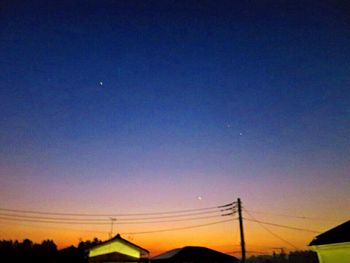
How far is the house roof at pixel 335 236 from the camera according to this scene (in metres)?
16.5

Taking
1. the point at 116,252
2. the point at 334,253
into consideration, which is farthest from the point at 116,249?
the point at 334,253

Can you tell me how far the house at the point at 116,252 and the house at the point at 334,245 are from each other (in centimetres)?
1613

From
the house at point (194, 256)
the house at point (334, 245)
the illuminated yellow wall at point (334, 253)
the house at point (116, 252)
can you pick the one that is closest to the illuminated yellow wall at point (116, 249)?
the house at point (116, 252)

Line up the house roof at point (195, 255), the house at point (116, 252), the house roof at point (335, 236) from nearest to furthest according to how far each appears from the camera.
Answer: the house roof at point (195, 255)
the house roof at point (335, 236)
the house at point (116, 252)

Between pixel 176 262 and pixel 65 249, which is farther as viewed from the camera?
pixel 65 249

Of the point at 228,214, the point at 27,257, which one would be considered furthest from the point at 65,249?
the point at 228,214

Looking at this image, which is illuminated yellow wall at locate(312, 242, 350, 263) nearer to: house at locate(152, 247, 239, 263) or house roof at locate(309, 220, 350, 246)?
house roof at locate(309, 220, 350, 246)

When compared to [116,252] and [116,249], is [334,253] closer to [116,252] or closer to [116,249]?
[116,252]

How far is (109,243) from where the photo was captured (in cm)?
3092

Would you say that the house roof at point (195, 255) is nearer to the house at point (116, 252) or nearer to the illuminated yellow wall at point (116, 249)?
the house at point (116, 252)

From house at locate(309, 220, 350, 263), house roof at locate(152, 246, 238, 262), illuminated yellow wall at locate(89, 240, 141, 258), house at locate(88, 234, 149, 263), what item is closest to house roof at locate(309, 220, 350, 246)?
house at locate(309, 220, 350, 263)

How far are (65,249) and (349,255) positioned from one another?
25514mm

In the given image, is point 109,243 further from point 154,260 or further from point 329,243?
point 329,243

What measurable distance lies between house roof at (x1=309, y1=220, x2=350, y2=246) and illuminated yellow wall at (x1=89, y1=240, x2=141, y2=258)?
63.0ft
